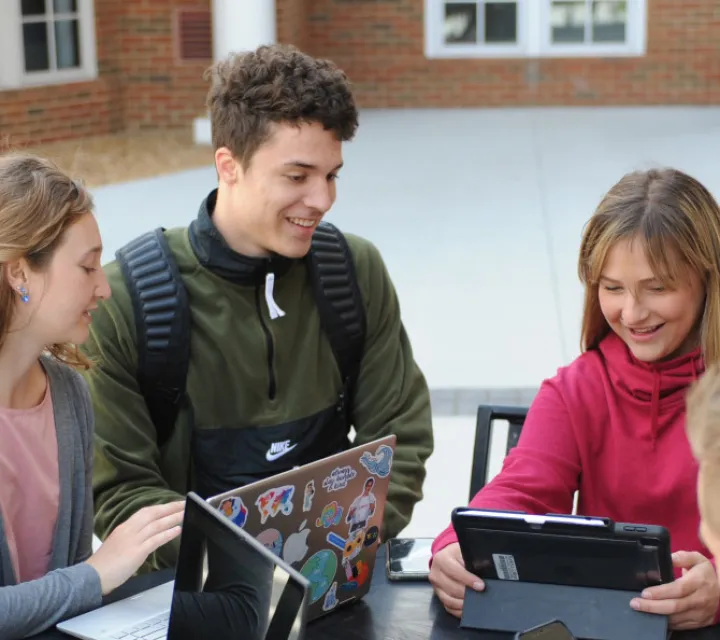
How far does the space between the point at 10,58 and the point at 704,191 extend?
32.1 feet

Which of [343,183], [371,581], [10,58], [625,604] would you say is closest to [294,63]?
[371,581]

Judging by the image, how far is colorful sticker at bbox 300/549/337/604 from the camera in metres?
1.90

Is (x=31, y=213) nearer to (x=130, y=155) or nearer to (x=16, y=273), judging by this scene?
(x=16, y=273)

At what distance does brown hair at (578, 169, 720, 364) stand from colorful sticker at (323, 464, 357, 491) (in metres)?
0.65

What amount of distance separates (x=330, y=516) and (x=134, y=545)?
34 centimetres

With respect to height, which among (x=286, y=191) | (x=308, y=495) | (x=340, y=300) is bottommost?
(x=308, y=495)

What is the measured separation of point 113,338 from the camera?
2.52m

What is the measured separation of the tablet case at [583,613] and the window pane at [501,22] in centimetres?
1230

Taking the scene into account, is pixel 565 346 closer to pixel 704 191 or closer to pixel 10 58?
pixel 704 191

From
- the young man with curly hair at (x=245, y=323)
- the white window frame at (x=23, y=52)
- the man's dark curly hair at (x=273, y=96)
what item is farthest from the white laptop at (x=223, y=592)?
the white window frame at (x=23, y=52)

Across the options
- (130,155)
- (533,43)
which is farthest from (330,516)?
(533,43)

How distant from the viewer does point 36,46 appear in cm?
1155

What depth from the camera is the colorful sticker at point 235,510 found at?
67.5 inches

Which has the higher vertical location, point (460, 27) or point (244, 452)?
point (460, 27)
